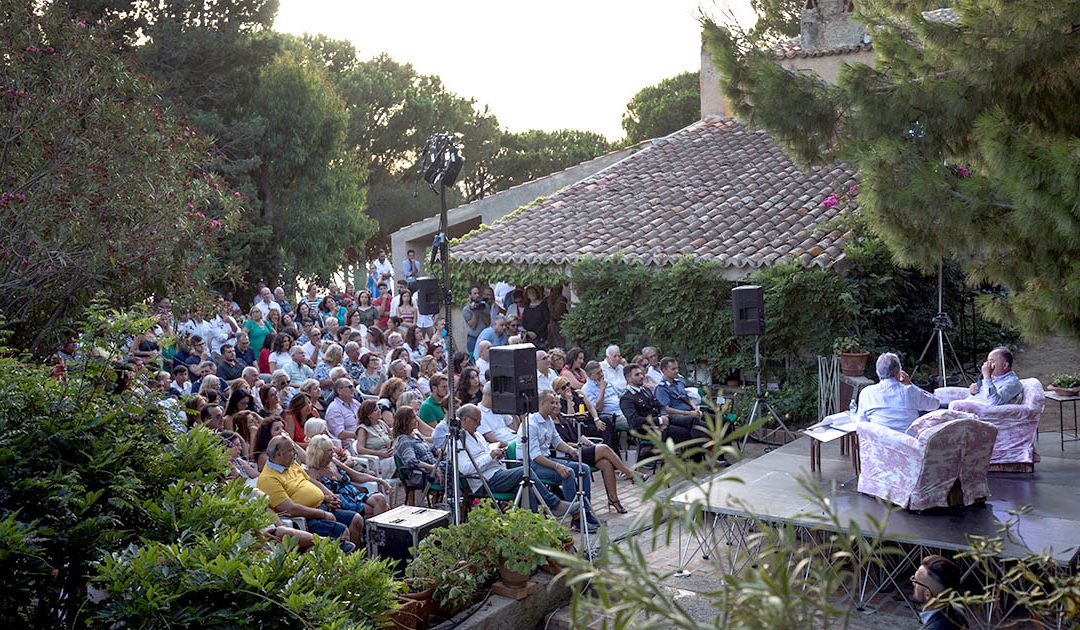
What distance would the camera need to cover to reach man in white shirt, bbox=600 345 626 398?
11.7 meters

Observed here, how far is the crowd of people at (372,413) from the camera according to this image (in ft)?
24.7

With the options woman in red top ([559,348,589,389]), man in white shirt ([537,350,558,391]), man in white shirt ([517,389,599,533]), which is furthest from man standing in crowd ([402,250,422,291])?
man in white shirt ([517,389,599,533])

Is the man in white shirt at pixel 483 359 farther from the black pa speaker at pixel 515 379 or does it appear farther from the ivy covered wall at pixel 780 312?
the black pa speaker at pixel 515 379

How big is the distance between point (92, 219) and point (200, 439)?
5368mm

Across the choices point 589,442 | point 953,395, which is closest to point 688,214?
point 953,395

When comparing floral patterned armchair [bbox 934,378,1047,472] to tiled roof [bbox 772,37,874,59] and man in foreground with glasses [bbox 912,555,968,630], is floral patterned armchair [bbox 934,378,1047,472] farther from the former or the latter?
tiled roof [bbox 772,37,874,59]

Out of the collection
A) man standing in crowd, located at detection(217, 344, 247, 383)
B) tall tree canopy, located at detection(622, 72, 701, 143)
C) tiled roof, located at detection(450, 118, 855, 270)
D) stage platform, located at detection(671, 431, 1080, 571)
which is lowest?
stage platform, located at detection(671, 431, 1080, 571)

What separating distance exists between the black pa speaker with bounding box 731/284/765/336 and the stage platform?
6.86 feet

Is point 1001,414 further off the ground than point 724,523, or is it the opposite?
point 1001,414

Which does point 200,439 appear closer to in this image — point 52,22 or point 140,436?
point 140,436

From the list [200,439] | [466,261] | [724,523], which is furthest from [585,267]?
[200,439]

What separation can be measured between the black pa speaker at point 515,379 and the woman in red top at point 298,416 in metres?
1.95

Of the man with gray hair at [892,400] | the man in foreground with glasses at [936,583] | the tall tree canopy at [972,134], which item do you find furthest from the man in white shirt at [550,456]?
the man in foreground with glasses at [936,583]

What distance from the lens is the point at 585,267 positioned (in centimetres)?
1516
